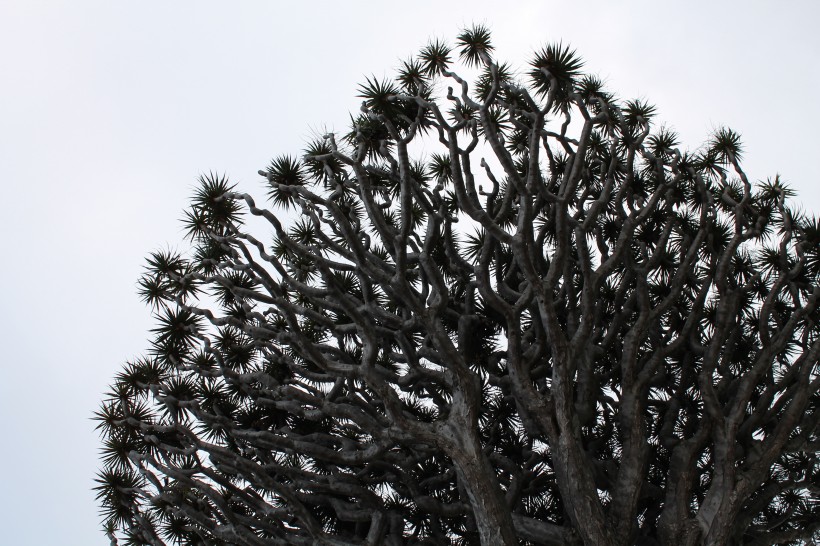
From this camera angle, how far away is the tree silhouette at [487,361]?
7219 mm

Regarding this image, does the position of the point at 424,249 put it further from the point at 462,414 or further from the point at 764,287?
the point at 764,287

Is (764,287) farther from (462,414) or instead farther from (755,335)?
(462,414)

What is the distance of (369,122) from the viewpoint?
9.72 m

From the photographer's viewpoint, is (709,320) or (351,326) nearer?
(351,326)

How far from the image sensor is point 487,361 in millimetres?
9469

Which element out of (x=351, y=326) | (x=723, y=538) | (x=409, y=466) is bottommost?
(x=723, y=538)

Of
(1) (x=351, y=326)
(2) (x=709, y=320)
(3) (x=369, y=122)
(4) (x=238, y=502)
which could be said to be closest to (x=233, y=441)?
(4) (x=238, y=502)

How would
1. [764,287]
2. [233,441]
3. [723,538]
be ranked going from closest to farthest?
[723,538] < [233,441] < [764,287]

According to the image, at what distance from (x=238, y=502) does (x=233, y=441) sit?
0.88 meters

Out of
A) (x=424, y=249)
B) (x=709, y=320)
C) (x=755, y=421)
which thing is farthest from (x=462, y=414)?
(x=709, y=320)

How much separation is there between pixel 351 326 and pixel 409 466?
173 centimetres

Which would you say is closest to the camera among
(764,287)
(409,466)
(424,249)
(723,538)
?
(723,538)

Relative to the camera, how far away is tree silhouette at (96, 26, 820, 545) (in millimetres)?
7219

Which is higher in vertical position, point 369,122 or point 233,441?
point 369,122
